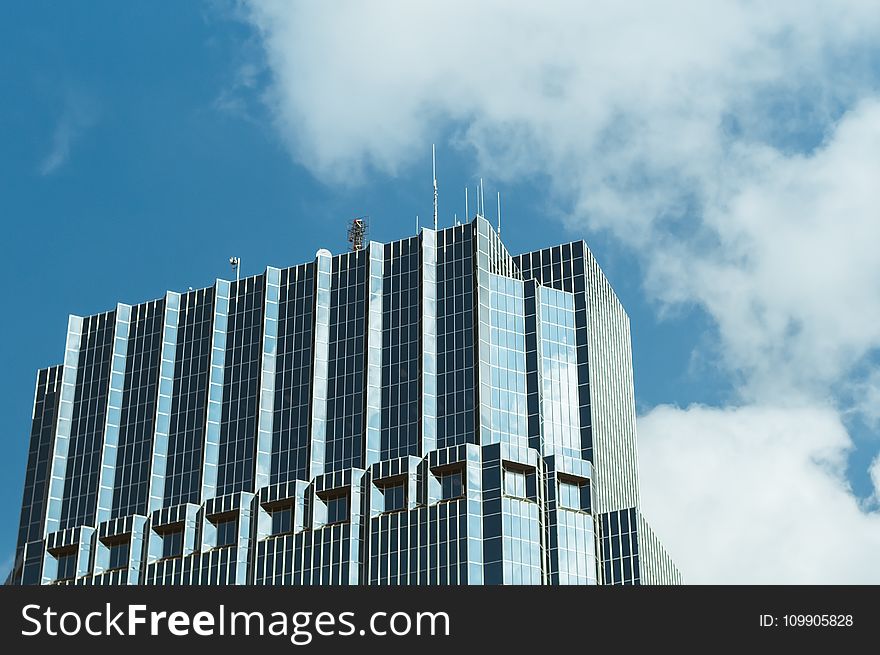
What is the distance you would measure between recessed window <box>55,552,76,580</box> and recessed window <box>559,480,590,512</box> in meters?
55.4

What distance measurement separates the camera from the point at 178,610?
43.0 meters

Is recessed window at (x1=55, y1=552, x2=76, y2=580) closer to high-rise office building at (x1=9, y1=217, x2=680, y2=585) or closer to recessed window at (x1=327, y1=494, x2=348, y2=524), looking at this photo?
high-rise office building at (x1=9, y1=217, x2=680, y2=585)

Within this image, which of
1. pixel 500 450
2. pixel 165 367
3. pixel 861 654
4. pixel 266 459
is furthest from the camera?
pixel 165 367

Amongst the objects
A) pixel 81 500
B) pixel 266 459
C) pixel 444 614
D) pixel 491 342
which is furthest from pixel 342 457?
pixel 444 614

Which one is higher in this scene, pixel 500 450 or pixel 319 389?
pixel 319 389

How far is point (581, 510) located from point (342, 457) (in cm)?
2676

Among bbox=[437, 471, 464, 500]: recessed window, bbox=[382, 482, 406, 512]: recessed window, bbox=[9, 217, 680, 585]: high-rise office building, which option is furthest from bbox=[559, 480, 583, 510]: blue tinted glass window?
bbox=[382, 482, 406, 512]: recessed window

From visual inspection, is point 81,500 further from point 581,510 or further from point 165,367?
point 581,510

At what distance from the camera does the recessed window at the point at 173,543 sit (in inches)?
6629

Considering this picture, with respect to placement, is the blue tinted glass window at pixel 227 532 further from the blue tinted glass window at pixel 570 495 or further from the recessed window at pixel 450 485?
the blue tinted glass window at pixel 570 495

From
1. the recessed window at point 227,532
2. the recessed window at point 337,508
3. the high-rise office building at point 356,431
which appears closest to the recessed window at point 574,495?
the high-rise office building at point 356,431

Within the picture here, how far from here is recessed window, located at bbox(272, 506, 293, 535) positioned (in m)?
165

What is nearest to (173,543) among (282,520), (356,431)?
(282,520)

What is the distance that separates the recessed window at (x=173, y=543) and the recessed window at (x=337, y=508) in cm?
1787
